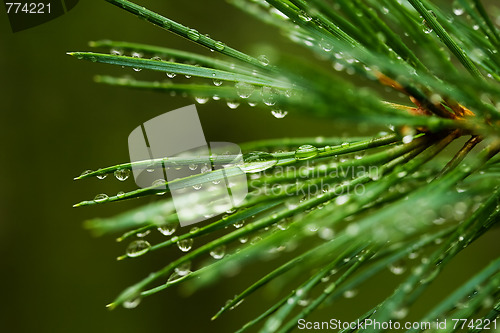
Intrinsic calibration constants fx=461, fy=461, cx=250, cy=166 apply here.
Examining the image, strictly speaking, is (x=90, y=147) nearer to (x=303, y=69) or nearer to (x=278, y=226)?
(x=278, y=226)

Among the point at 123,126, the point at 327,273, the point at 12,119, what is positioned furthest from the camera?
the point at 123,126

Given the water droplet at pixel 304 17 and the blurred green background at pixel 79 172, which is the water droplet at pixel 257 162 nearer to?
the water droplet at pixel 304 17

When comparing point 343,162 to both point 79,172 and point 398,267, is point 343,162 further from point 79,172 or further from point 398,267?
point 79,172

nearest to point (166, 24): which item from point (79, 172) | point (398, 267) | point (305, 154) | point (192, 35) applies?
point (192, 35)

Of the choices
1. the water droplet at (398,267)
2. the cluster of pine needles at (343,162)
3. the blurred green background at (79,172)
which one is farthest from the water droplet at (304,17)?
the blurred green background at (79,172)

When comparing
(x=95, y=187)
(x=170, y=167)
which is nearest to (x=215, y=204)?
(x=170, y=167)
